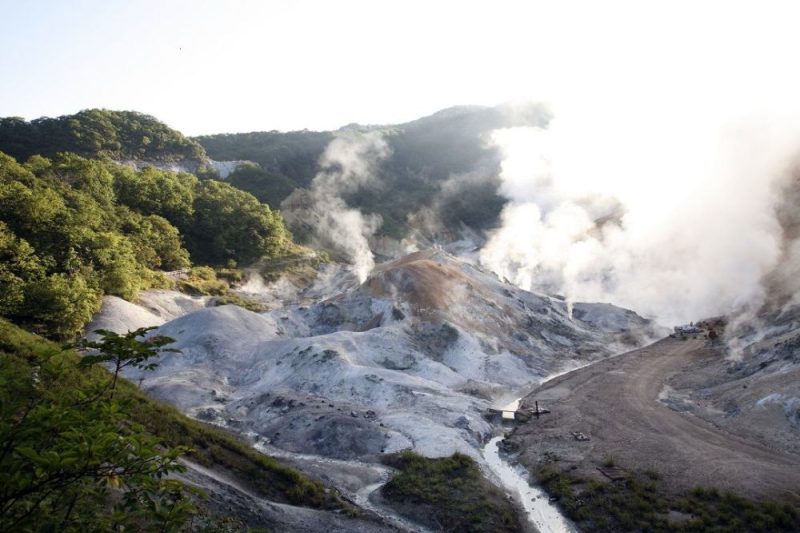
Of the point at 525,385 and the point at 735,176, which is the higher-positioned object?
the point at 735,176

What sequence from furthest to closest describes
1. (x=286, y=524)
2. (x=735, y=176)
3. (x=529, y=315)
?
(x=735, y=176)
(x=529, y=315)
(x=286, y=524)

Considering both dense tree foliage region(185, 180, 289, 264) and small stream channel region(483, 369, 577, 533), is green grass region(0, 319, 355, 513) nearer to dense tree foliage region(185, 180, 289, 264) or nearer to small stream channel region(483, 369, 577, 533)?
small stream channel region(483, 369, 577, 533)

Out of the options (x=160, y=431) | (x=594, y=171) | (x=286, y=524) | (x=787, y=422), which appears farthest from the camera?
(x=594, y=171)

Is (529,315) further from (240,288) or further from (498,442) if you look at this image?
(240,288)

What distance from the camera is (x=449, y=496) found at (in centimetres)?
1794

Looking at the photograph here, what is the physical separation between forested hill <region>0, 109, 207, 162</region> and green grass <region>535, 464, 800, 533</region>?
276ft

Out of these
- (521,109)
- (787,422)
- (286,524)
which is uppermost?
(521,109)

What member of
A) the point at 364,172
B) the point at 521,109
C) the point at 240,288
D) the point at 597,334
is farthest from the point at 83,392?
the point at 521,109

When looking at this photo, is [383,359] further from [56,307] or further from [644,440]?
[56,307]

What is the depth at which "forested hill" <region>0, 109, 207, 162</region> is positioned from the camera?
77.9m

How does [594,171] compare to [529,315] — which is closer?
[529,315]

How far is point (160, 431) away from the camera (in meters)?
16.2

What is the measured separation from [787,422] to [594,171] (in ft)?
250

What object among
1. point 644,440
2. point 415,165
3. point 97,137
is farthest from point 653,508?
point 415,165
